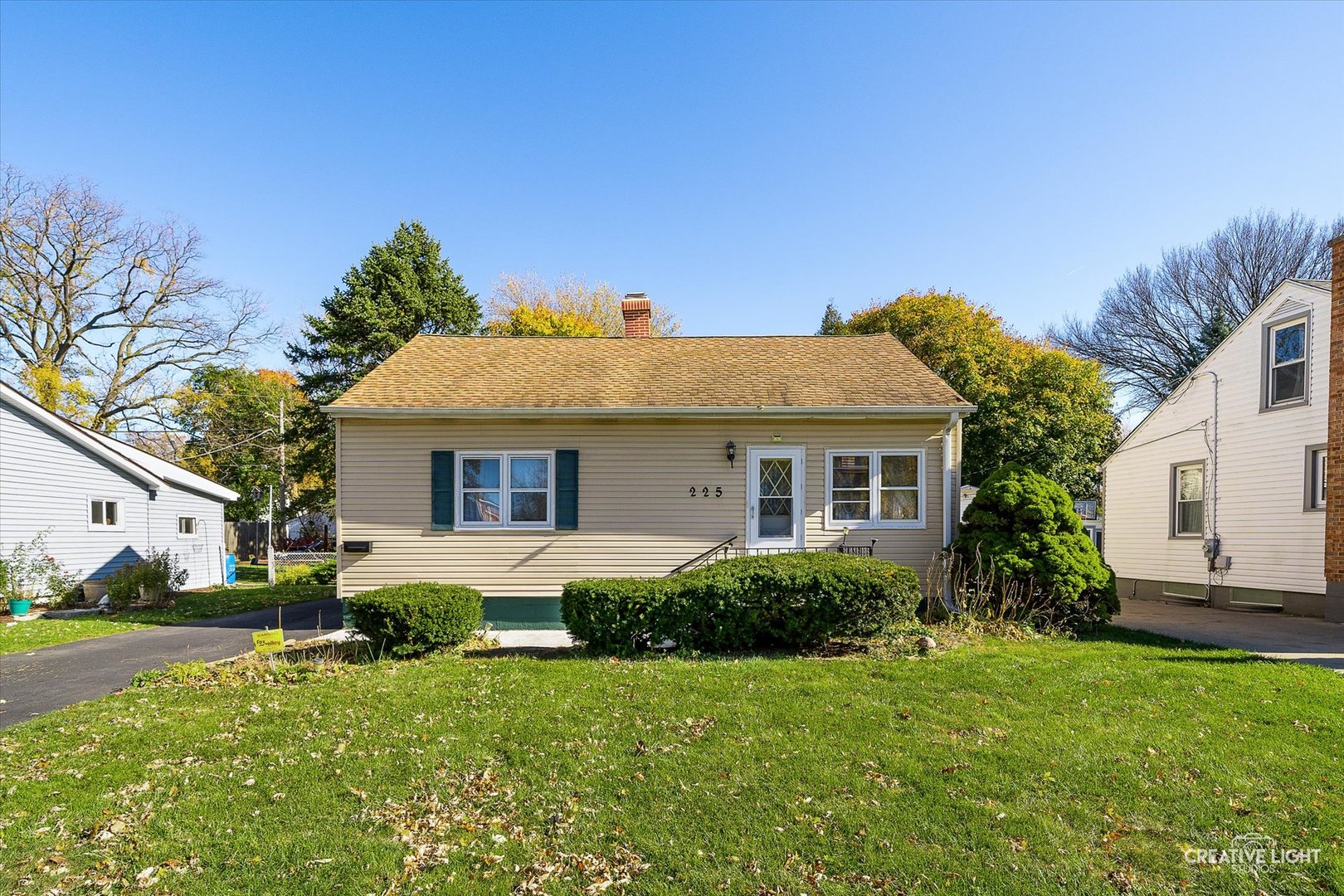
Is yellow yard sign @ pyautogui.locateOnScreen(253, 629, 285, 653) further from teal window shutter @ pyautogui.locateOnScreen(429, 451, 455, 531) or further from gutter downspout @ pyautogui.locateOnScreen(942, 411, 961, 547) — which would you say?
gutter downspout @ pyautogui.locateOnScreen(942, 411, 961, 547)

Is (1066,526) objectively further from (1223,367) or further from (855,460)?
(1223,367)

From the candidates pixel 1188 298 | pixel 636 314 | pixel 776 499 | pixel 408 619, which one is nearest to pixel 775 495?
pixel 776 499

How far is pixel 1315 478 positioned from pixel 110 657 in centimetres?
1884

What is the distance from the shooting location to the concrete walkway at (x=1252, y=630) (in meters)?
7.95

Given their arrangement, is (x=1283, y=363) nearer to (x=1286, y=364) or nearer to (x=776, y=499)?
(x=1286, y=364)

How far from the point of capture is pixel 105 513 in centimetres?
1600

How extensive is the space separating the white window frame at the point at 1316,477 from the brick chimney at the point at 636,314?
1235 centimetres

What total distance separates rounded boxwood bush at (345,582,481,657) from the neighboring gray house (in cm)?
1182

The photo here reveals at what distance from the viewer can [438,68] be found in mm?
12609

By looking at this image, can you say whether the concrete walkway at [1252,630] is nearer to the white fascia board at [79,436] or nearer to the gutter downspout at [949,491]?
the gutter downspout at [949,491]

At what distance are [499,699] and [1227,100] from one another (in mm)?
13102

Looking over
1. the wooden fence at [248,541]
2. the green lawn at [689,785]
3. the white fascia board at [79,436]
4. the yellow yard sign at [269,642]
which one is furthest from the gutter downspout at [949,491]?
the wooden fence at [248,541]

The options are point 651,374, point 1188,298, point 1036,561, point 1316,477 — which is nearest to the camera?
point 1036,561

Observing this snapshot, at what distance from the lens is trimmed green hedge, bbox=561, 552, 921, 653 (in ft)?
25.4
